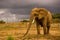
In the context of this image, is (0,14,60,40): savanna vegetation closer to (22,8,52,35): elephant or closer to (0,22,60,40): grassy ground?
(0,22,60,40): grassy ground

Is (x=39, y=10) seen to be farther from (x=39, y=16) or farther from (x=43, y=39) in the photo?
(x=43, y=39)

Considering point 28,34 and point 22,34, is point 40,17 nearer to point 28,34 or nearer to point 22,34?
point 28,34

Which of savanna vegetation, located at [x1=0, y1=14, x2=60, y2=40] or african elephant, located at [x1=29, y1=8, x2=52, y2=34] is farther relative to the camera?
african elephant, located at [x1=29, y1=8, x2=52, y2=34]

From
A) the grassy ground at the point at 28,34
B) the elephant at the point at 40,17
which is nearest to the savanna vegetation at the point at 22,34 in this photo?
the grassy ground at the point at 28,34

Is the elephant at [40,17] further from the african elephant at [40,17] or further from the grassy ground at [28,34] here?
the grassy ground at [28,34]

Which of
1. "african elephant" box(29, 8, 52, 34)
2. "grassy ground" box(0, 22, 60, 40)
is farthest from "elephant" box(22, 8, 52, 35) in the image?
"grassy ground" box(0, 22, 60, 40)

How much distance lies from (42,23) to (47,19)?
0.96 m

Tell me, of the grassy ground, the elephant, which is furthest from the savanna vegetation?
the elephant

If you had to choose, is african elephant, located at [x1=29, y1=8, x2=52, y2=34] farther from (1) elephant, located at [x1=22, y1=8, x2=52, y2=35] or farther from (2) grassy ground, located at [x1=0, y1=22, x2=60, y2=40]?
(2) grassy ground, located at [x1=0, y1=22, x2=60, y2=40]

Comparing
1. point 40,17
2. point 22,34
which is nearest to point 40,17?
point 40,17

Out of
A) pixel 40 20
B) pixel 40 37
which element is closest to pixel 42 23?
pixel 40 20

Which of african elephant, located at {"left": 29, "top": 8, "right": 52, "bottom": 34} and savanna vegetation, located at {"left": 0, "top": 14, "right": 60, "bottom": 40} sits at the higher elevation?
african elephant, located at {"left": 29, "top": 8, "right": 52, "bottom": 34}

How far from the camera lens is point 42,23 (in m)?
17.4

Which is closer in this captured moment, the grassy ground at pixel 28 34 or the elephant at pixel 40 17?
the grassy ground at pixel 28 34
